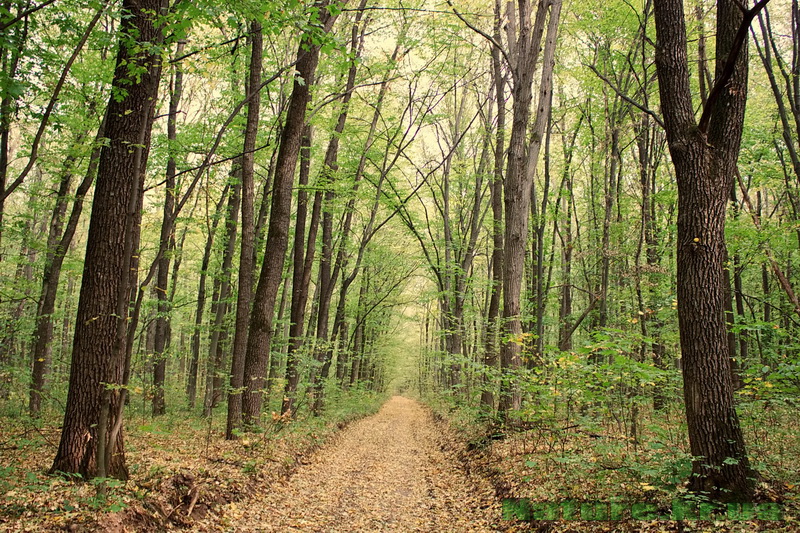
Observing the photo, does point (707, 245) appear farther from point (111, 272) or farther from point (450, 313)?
point (450, 313)

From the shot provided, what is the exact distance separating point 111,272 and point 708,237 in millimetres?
6626

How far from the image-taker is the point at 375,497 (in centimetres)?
676

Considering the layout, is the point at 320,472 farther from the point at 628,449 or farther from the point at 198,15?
the point at 198,15

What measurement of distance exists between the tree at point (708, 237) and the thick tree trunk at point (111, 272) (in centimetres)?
576

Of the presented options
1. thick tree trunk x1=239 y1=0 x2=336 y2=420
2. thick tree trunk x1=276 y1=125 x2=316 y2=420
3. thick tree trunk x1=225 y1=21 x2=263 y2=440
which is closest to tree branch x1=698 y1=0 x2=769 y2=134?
thick tree trunk x1=239 y1=0 x2=336 y2=420

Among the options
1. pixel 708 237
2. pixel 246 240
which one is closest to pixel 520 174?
pixel 708 237

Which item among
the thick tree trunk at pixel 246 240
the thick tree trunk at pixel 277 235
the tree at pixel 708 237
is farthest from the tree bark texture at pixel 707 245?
the thick tree trunk at pixel 246 240

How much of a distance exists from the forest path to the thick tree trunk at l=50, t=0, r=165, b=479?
1.99 metres

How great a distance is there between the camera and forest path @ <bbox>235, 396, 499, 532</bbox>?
5.48 metres

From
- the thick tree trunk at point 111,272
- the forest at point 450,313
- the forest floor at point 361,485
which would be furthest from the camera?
the thick tree trunk at point 111,272

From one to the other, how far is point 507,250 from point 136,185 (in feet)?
22.5

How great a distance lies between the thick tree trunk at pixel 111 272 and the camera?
15.7 feet

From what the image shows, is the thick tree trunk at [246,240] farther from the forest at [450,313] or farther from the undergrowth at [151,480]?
the undergrowth at [151,480]

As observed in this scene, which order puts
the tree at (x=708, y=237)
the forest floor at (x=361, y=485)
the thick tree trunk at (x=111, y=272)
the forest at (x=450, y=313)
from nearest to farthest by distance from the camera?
the forest floor at (x=361, y=485)
the tree at (x=708, y=237)
the forest at (x=450, y=313)
the thick tree trunk at (x=111, y=272)
